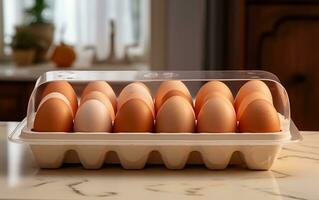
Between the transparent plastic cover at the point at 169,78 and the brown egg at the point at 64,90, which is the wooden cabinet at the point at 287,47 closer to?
the transparent plastic cover at the point at 169,78

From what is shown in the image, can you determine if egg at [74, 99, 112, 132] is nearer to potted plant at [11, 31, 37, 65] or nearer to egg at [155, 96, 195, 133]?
egg at [155, 96, 195, 133]

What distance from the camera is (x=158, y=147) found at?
101 cm

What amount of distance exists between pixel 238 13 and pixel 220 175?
1.54m

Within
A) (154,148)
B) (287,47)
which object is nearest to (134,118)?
(154,148)

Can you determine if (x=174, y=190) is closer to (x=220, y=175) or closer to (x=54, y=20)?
(x=220, y=175)

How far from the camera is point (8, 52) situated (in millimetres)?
3674

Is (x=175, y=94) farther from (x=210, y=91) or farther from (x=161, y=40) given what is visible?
(x=161, y=40)

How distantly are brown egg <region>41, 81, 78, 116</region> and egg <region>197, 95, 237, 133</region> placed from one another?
23 centimetres

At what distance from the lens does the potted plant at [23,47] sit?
339 cm

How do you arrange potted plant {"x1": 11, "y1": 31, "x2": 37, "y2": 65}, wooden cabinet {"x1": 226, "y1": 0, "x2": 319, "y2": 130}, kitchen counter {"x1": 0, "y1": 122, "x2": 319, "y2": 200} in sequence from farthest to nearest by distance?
potted plant {"x1": 11, "y1": 31, "x2": 37, "y2": 65} < wooden cabinet {"x1": 226, "y1": 0, "x2": 319, "y2": 130} < kitchen counter {"x1": 0, "y1": 122, "x2": 319, "y2": 200}

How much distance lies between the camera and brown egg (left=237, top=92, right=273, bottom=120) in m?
1.04

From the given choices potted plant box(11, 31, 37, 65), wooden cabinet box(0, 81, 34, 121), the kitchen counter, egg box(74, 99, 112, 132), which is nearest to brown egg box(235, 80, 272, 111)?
the kitchen counter

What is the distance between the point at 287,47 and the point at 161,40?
81 centimetres

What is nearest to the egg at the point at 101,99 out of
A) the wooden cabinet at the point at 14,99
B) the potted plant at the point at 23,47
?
the wooden cabinet at the point at 14,99
